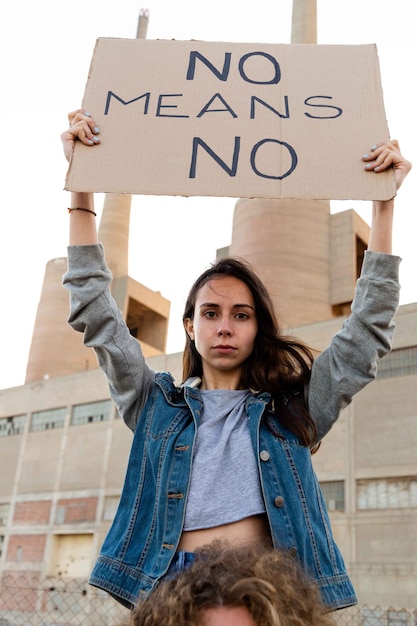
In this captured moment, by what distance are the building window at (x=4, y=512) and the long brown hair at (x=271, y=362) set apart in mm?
35114

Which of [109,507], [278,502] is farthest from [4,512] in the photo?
[278,502]

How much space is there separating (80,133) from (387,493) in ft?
72.3

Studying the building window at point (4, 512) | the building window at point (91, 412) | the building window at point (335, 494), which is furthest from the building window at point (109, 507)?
the building window at point (335, 494)

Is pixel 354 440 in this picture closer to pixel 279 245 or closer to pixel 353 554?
pixel 353 554

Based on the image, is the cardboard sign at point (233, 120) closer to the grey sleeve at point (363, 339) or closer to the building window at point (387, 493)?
the grey sleeve at point (363, 339)

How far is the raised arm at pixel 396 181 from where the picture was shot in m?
2.72

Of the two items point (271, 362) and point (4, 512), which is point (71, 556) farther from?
point (271, 362)

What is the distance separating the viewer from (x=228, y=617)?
1.02 meters

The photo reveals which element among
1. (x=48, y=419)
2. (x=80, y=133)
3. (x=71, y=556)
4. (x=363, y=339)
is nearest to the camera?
(x=363, y=339)

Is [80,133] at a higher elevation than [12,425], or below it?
below

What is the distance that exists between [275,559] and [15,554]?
3574cm

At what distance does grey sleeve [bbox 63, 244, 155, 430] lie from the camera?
2738 mm

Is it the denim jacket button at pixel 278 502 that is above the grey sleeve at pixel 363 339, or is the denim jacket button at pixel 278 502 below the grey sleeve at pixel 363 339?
below

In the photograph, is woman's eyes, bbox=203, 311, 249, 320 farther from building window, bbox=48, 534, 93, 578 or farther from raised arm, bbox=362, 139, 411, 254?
building window, bbox=48, 534, 93, 578
